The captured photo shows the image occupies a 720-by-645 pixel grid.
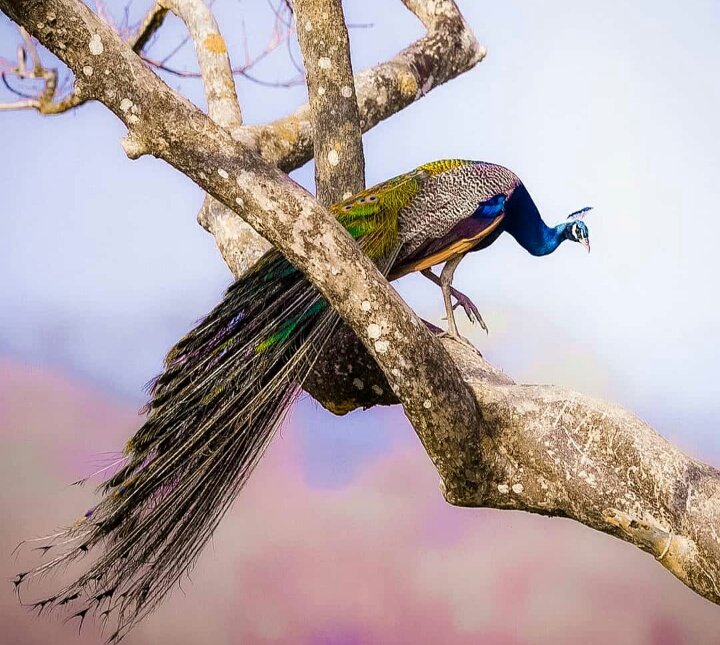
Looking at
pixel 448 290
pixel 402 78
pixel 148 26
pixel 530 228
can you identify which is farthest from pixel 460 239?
pixel 148 26

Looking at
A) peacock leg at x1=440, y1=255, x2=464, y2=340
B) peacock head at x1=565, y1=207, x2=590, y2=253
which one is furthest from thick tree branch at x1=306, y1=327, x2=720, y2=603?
peacock head at x1=565, y1=207, x2=590, y2=253

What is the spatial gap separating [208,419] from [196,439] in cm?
5

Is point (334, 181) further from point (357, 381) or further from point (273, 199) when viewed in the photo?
point (273, 199)

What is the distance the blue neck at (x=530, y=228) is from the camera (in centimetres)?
276

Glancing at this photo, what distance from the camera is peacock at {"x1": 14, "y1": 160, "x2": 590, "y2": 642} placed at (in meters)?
1.98

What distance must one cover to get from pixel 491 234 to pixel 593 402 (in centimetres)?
72

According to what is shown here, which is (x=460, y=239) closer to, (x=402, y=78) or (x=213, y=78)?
(x=402, y=78)

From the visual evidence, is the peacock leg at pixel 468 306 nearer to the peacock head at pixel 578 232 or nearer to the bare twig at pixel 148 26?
the peacock head at pixel 578 232

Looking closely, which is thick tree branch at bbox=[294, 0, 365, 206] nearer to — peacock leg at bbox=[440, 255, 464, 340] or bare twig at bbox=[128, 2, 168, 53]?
peacock leg at bbox=[440, 255, 464, 340]

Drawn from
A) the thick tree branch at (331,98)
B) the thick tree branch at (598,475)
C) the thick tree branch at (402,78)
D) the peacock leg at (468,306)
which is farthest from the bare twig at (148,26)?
the thick tree branch at (598,475)

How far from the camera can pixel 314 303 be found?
86.0 inches

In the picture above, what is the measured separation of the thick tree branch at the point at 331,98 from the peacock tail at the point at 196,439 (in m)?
0.66

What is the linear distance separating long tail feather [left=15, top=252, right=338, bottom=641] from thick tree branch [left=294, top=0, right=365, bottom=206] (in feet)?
2.28

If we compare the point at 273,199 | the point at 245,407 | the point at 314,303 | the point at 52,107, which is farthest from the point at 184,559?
the point at 52,107
